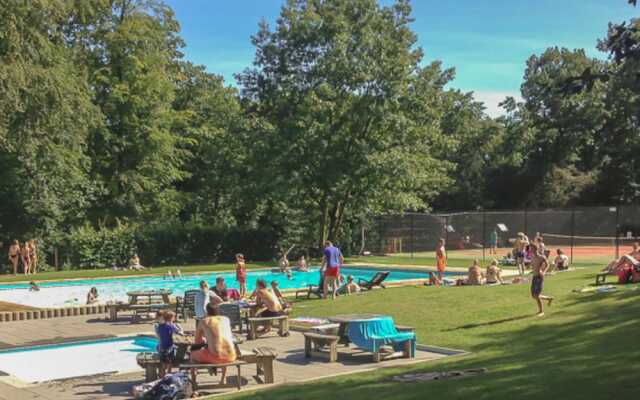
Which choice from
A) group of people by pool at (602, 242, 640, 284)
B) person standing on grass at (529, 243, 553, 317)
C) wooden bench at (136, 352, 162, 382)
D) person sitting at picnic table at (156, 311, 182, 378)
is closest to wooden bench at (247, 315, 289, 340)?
wooden bench at (136, 352, 162, 382)

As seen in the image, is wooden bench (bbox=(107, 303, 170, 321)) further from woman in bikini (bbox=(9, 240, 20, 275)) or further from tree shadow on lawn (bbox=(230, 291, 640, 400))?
woman in bikini (bbox=(9, 240, 20, 275))

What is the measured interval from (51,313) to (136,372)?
827cm

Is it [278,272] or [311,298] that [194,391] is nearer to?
[311,298]

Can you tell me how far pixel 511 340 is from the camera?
13523 millimetres

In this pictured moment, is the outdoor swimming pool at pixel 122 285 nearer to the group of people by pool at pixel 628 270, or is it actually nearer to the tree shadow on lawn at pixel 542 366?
the group of people by pool at pixel 628 270

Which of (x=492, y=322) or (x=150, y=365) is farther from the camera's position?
(x=492, y=322)

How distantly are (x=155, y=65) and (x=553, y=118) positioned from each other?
3545cm

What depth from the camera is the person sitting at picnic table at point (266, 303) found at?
1574 cm

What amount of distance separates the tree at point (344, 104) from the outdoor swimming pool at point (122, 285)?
17.4 ft

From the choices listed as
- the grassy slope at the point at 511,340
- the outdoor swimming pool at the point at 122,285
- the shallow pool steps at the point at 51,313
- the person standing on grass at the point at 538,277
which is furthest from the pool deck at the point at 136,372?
the outdoor swimming pool at the point at 122,285

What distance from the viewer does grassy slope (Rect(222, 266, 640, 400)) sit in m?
8.94

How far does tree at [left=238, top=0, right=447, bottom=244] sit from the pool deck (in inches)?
828

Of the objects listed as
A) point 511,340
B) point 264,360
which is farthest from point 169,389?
point 511,340

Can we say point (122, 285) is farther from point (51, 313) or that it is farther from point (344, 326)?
point (344, 326)
